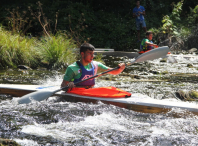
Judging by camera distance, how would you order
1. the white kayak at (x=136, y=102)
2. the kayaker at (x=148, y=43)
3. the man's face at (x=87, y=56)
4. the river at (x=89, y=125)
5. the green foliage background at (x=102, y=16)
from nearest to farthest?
the river at (x=89, y=125) < the white kayak at (x=136, y=102) < the man's face at (x=87, y=56) < the kayaker at (x=148, y=43) < the green foliage background at (x=102, y=16)

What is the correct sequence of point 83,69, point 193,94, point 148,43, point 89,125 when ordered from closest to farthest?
point 89,125 → point 83,69 → point 193,94 → point 148,43

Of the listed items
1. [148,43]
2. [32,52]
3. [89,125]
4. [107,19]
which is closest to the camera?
[89,125]

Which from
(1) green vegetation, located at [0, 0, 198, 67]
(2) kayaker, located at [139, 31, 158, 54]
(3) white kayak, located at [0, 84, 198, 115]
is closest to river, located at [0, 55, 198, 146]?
(3) white kayak, located at [0, 84, 198, 115]

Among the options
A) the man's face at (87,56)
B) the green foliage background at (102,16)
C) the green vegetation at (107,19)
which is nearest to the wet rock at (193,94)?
the man's face at (87,56)

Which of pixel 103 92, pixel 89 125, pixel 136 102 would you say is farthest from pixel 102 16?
pixel 89 125

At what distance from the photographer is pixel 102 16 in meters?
15.4

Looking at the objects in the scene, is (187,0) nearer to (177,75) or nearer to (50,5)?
(50,5)

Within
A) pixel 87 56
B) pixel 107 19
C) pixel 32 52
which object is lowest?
pixel 87 56

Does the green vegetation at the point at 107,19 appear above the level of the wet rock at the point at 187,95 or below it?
above

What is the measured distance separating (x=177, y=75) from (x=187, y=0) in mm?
10473

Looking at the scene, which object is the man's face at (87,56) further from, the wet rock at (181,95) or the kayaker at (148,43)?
the kayaker at (148,43)

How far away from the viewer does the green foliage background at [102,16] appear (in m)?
14.2

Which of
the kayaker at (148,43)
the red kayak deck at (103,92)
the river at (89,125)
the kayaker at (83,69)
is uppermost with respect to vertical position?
the kayaker at (148,43)

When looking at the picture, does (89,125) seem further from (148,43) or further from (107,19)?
(107,19)
